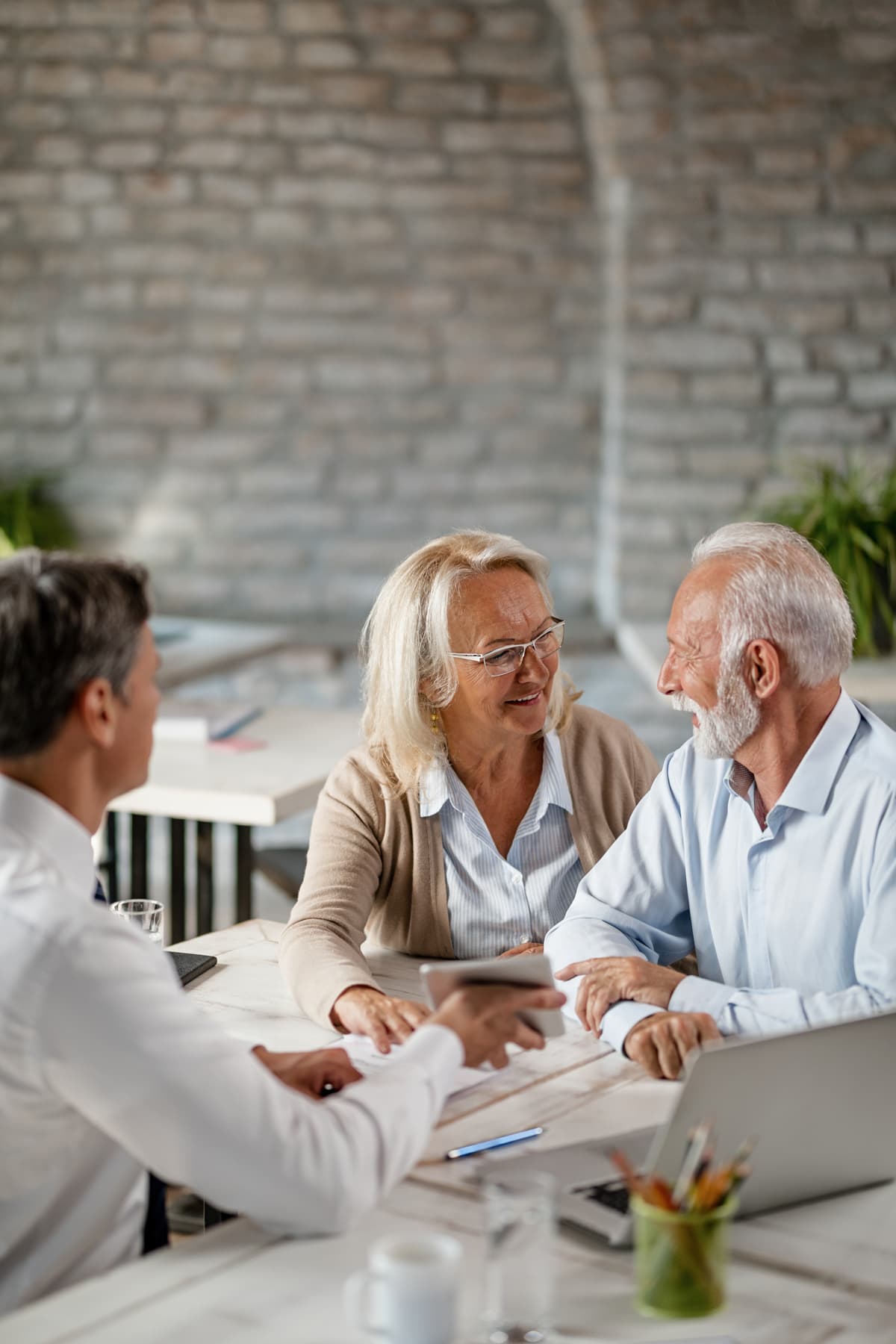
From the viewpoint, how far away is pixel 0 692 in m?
1.27

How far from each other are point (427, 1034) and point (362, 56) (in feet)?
15.4

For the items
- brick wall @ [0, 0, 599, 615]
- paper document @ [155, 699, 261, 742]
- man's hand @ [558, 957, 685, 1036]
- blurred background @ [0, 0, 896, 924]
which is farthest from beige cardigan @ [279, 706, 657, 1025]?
brick wall @ [0, 0, 599, 615]

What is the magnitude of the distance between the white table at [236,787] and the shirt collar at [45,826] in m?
1.66

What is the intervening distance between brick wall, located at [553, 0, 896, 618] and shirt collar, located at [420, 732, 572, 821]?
9.62 feet

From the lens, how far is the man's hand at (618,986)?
1820mm

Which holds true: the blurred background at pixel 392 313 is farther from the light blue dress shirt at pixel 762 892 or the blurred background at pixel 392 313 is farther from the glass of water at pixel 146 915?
the glass of water at pixel 146 915

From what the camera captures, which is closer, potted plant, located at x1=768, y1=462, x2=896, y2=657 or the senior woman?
the senior woman

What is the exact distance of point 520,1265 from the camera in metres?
1.13

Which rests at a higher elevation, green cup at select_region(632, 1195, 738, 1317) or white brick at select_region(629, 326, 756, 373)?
white brick at select_region(629, 326, 756, 373)

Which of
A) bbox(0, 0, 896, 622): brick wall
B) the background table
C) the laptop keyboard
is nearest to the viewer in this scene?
the laptop keyboard

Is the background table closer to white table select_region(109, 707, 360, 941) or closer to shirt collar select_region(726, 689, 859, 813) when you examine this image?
white table select_region(109, 707, 360, 941)

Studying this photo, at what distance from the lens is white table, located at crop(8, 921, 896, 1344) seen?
114 centimetres

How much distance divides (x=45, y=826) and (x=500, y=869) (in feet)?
3.50

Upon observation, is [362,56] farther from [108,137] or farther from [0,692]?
[0,692]
